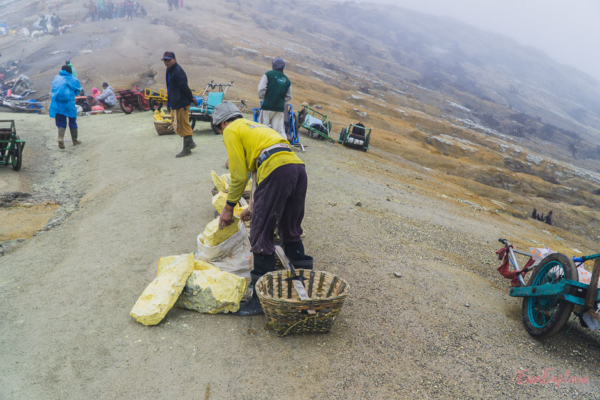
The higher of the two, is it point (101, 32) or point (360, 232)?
point (101, 32)

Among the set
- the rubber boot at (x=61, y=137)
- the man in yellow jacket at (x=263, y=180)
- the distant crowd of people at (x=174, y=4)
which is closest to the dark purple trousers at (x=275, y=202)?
the man in yellow jacket at (x=263, y=180)

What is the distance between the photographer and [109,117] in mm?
12516

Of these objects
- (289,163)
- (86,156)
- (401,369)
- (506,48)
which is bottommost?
(86,156)

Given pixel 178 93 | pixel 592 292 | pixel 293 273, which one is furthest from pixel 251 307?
pixel 178 93

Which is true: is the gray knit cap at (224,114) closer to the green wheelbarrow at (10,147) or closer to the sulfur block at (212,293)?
the sulfur block at (212,293)

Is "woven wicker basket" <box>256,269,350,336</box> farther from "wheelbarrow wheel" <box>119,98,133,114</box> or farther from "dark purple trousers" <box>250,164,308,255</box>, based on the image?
"wheelbarrow wheel" <box>119,98,133,114</box>

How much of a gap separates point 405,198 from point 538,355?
17.0 feet

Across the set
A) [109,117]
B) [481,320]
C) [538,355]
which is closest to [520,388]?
[538,355]

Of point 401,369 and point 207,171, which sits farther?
point 207,171

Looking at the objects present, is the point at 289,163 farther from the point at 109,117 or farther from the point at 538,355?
the point at 109,117

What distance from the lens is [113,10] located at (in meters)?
35.8

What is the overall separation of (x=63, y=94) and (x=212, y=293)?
776 cm

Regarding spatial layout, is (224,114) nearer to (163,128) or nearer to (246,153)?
(246,153)

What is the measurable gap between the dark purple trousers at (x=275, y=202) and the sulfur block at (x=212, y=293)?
0.40 meters
